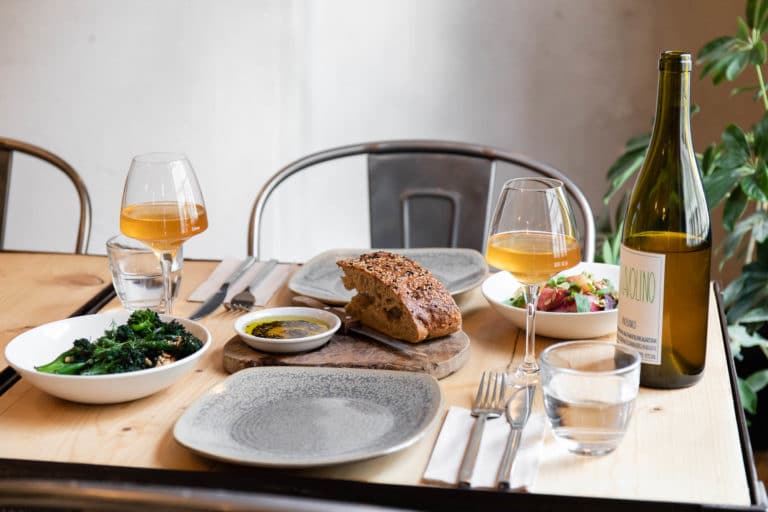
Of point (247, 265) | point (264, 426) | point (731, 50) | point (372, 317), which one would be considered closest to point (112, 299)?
point (247, 265)

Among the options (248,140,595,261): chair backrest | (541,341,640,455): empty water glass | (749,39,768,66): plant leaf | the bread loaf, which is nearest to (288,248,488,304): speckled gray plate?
the bread loaf

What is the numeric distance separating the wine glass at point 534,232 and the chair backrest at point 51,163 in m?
1.15

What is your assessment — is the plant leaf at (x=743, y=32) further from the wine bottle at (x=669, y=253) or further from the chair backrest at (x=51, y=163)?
the chair backrest at (x=51, y=163)

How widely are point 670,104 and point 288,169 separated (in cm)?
106

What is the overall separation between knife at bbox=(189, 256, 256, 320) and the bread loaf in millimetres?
235

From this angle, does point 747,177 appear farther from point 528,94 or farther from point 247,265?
point 247,265

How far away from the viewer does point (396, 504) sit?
2.69 ft

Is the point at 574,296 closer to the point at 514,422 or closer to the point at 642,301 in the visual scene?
the point at 642,301

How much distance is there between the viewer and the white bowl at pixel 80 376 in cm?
95

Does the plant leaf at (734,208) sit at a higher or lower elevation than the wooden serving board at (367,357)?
higher

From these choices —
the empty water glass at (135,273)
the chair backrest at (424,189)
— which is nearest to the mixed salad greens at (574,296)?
the empty water glass at (135,273)

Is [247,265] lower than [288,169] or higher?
lower

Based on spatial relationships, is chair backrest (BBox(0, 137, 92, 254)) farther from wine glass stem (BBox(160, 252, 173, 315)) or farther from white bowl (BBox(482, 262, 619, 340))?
white bowl (BBox(482, 262, 619, 340))

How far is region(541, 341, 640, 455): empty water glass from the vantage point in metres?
0.87
